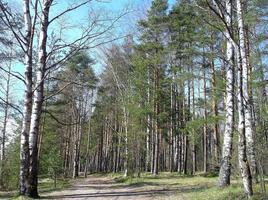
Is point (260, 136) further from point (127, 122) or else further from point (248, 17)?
point (127, 122)

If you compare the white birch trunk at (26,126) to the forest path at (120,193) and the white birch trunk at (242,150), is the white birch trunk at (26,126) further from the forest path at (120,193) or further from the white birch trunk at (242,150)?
the white birch trunk at (242,150)

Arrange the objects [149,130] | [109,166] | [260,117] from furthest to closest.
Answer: [109,166], [149,130], [260,117]

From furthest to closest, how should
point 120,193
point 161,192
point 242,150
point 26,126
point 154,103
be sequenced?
point 154,103, point 120,193, point 161,192, point 26,126, point 242,150

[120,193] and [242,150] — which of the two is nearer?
[242,150]

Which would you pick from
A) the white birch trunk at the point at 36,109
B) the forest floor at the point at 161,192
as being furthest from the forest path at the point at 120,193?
the white birch trunk at the point at 36,109

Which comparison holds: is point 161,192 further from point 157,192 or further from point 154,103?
point 154,103

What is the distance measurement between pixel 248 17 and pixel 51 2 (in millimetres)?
7546

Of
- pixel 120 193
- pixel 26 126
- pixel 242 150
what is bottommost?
pixel 120 193

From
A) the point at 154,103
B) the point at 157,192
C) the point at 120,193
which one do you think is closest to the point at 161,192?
the point at 157,192

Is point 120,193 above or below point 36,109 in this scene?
below

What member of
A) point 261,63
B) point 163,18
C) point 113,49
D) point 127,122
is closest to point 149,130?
point 127,122

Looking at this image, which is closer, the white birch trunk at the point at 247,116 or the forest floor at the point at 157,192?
the white birch trunk at the point at 247,116

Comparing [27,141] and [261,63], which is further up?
[261,63]

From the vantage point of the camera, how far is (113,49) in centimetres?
3075
